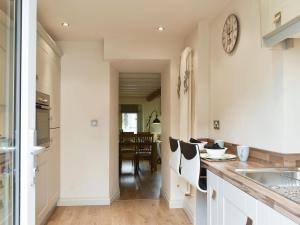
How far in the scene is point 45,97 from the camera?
130 inches

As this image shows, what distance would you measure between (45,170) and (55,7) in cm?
173

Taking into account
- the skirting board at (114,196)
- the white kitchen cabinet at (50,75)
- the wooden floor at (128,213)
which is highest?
the white kitchen cabinet at (50,75)

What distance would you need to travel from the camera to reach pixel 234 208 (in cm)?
161

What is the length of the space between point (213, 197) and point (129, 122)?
33.8 feet

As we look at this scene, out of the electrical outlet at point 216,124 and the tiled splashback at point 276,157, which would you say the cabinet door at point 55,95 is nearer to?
the electrical outlet at point 216,124

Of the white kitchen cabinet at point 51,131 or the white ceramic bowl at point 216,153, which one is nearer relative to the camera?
the white ceramic bowl at point 216,153

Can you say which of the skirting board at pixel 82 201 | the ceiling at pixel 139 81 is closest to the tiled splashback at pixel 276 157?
the skirting board at pixel 82 201

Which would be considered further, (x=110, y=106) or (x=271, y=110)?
(x=110, y=106)

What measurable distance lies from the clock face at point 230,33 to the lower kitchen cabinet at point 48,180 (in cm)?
213

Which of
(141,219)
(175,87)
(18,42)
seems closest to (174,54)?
(175,87)

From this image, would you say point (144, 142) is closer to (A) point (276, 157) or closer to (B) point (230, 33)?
(B) point (230, 33)

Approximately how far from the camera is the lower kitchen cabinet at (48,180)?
10.1 feet

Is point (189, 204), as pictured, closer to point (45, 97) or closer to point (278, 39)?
point (45, 97)

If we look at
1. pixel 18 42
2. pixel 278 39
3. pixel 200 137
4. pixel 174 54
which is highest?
pixel 174 54
